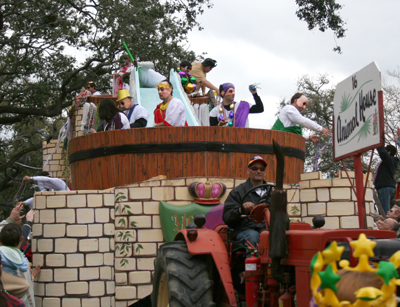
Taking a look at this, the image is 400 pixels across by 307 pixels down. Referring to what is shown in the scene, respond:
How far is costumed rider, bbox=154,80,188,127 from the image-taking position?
9.54 metres

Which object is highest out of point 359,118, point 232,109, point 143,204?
point 232,109

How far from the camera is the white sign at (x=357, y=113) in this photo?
4.82 metres

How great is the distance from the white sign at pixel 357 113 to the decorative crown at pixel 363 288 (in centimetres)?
262

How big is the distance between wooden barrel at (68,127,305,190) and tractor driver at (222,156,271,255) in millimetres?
2753

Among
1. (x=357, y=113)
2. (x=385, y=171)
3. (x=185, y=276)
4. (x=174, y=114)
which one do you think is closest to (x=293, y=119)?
(x=385, y=171)

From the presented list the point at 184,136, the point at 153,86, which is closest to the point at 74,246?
the point at 184,136

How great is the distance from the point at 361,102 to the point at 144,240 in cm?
413

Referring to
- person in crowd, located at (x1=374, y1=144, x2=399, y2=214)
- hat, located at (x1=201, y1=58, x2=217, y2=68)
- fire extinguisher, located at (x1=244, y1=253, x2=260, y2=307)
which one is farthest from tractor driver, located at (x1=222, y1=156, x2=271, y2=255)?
hat, located at (x1=201, y1=58, x2=217, y2=68)

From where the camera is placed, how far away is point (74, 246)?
27.4 ft

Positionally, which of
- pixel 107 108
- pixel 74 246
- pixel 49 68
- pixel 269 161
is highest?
pixel 49 68

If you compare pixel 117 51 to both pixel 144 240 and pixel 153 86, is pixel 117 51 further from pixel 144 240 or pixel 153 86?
pixel 144 240

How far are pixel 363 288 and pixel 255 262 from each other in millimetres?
2961

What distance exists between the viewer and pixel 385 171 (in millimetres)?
9438

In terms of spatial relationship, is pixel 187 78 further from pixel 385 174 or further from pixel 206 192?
pixel 206 192
